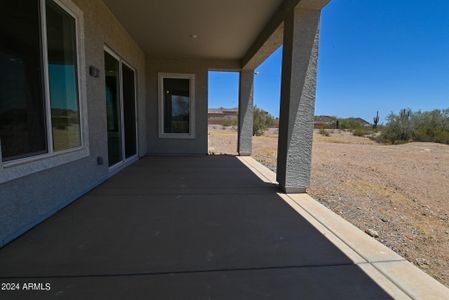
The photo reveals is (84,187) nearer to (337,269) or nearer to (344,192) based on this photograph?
(337,269)

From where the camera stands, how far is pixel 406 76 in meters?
28.1

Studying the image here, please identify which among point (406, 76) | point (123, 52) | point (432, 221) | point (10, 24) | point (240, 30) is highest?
point (406, 76)

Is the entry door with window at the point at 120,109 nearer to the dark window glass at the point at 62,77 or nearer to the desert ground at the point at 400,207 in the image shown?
the dark window glass at the point at 62,77

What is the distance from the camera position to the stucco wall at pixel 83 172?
79.9 inches

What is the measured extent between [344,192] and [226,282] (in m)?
3.28

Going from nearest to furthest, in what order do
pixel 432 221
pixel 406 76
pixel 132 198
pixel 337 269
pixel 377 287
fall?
1. pixel 377 287
2. pixel 337 269
3. pixel 132 198
4. pixel 432 221
5. pixel 406 76

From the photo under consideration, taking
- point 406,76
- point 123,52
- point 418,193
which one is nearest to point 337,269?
point 418,193

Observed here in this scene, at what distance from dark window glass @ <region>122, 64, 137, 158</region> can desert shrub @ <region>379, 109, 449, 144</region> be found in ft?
65.7

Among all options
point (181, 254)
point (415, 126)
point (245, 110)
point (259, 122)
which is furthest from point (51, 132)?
point (415, 126)

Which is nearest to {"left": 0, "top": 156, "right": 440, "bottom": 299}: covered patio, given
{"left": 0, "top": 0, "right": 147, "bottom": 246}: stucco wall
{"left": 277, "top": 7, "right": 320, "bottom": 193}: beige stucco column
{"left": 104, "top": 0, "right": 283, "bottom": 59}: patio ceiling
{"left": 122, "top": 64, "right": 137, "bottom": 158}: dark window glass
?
{"left": 0, "top": 0, "right": 147, "bottom": 246}: stucco wall

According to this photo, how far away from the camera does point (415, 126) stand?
60.3 feet

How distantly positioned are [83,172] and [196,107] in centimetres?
441

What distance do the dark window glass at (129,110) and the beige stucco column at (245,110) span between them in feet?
10.4

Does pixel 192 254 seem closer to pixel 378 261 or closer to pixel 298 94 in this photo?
pixel 378 261
